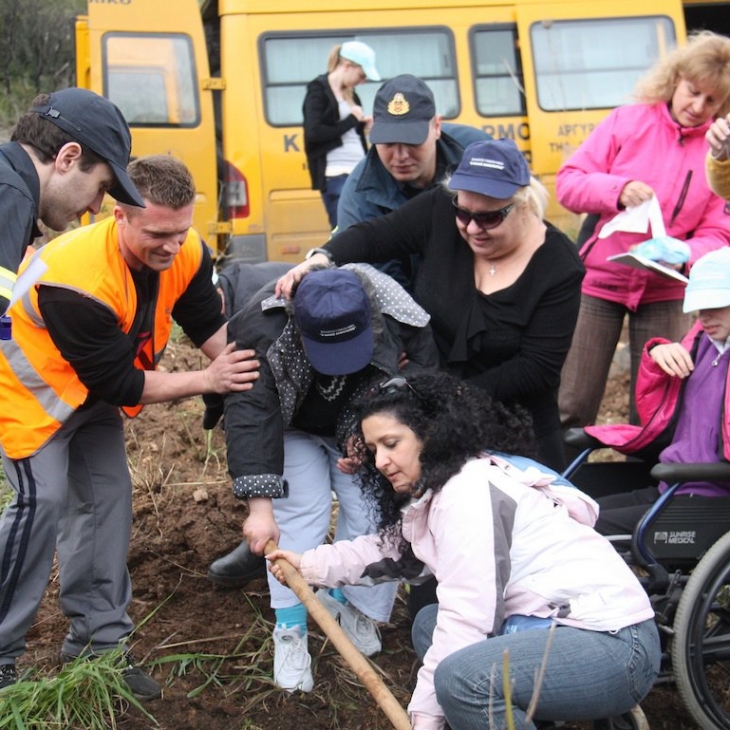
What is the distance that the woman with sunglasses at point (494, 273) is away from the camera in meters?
3.25

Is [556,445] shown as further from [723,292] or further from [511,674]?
[511,674]

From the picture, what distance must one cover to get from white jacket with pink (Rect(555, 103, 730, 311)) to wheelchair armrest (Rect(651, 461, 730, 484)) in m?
1.09

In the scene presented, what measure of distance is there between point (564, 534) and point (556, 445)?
3.36ft

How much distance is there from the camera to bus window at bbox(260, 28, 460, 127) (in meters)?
7.95

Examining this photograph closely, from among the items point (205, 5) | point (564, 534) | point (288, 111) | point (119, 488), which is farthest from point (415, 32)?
point (564, 534)

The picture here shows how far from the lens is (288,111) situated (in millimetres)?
7977

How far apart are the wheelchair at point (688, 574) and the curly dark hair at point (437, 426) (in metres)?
0.53

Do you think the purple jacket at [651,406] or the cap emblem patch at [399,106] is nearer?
the purple jacket at [651,406]

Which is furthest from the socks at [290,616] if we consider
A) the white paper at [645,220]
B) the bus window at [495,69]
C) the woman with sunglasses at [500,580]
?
the bus window at [495,69]

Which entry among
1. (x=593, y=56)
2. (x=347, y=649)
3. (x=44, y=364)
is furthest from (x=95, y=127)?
(x=593, y=56)

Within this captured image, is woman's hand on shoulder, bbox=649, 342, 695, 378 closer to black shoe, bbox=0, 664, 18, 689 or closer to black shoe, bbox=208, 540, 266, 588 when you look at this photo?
black shoe, bbox=208, 540, 266, 588

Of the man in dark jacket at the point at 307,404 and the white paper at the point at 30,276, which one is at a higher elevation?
the white paper at the point at 30,276

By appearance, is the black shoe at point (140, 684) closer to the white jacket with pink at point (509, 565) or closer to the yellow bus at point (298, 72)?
the white jacket with pink at point (509, 565)

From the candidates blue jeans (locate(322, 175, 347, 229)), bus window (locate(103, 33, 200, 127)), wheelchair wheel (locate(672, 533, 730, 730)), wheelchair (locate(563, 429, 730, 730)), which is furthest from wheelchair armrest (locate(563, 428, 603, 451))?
bus window (locate(103, 33, 200, 127))
